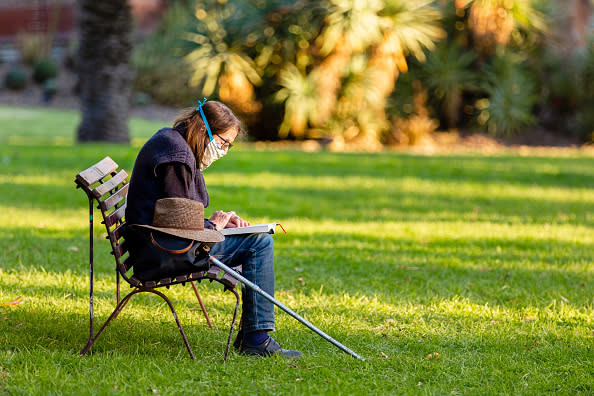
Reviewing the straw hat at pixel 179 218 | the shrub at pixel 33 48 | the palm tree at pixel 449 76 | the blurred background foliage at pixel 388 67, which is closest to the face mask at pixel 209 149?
the straw hat at pixel 179 218

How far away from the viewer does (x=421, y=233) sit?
27.5ft

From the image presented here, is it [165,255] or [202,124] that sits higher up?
[202,124]

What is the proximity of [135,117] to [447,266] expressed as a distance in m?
20.2

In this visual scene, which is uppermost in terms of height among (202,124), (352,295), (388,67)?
(388,67)

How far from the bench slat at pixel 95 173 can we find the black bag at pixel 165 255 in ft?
1.12

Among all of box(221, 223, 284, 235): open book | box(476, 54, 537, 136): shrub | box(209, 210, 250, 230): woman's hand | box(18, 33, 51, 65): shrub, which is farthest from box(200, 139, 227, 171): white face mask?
box(18, 33, 51, 65): shrub

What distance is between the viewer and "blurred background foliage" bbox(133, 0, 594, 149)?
17.2 m

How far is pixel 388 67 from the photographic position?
17312 millimetres

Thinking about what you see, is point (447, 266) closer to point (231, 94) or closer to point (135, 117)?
point (231, 94)

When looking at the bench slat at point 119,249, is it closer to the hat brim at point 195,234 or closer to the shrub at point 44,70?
the hat brim at point 195,234

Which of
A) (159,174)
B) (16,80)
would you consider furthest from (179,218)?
(16,80)

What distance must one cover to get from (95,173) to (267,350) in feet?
4.57

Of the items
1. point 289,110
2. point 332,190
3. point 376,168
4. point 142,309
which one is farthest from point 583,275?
point 289,110

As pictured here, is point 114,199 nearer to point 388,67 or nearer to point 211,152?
point 211,152
